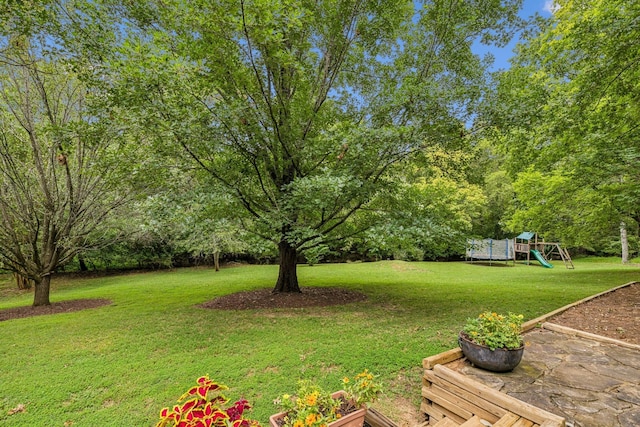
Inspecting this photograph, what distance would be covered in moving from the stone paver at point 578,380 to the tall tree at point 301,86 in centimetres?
294

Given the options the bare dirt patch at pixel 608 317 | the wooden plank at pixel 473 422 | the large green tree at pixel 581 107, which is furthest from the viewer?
the large green tree at pixel 581 107

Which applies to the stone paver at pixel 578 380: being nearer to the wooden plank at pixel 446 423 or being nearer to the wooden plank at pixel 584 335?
the wooden plank at pixel 584 335

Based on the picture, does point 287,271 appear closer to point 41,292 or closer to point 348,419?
point 348,419

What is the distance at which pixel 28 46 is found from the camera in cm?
531

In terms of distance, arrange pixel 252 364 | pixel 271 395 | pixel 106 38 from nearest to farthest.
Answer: pixel 271 395 → pixel 252 364 → pixel 106 38

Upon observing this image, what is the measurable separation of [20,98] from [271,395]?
306 inches

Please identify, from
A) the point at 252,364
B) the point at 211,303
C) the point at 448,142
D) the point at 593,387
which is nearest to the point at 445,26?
the point at 448,142

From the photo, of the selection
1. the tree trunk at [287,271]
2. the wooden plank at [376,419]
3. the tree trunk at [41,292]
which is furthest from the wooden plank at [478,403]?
the tree trunk at [41,292]

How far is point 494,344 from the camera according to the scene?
8.36ft

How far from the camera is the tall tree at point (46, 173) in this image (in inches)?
233

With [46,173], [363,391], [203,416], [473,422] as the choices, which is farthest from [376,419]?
[46,173]

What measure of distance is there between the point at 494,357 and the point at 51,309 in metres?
8.90

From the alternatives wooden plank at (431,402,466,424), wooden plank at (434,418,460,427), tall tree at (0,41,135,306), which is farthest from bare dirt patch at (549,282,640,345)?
tall tree at (0,41,135,306)

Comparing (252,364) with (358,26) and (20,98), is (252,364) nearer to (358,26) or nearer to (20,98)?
(358,26)
